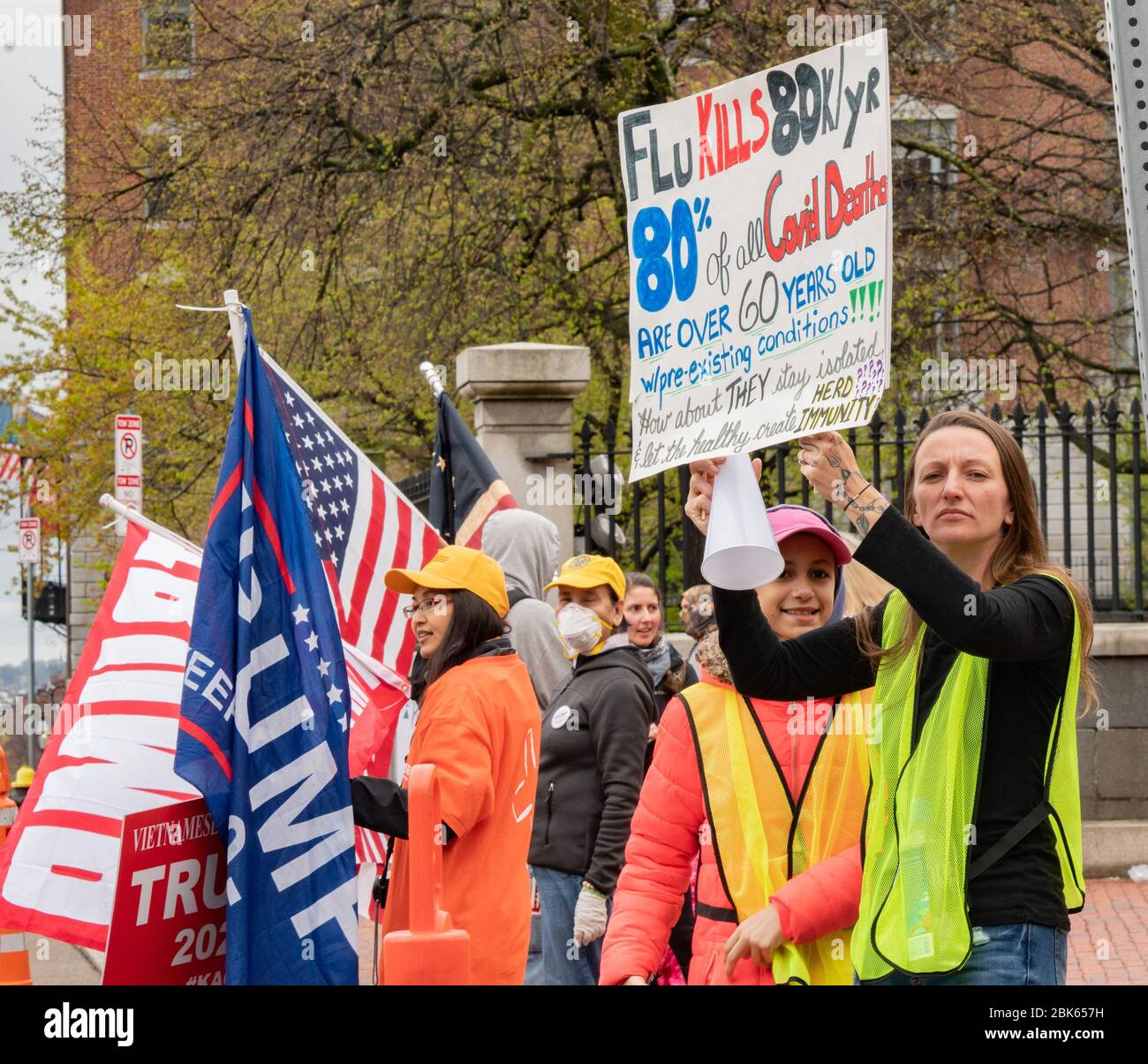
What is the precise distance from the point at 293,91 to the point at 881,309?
37.8ft

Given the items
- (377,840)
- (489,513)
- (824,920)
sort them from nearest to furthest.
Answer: (824,920) → (377,840) → (489,513)

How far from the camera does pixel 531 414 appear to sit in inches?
414

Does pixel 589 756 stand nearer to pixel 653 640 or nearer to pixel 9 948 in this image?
pixel 653 640

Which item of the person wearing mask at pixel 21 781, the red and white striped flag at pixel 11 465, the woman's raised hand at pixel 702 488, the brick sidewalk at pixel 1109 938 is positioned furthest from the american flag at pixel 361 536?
the red and white striped flag at pixel 11 465

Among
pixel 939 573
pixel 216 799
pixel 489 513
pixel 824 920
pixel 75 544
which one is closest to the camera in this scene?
pixel 939 573

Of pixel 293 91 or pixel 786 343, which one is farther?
pixel 293 91

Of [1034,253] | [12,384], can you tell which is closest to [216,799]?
[1034,253]

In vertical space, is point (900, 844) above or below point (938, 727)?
below

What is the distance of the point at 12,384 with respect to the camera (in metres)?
23.3

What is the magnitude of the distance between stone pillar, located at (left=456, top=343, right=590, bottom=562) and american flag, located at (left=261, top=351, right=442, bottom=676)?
3812mm

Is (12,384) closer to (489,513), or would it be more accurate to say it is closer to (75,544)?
(75,544)

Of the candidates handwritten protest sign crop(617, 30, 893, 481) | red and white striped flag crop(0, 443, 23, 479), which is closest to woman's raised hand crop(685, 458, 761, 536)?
handwritten protest sign crop(617, 30, 893, 481)

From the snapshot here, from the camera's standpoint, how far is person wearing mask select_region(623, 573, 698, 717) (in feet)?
22.5

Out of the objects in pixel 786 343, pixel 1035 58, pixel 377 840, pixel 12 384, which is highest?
pixel 1035 58
